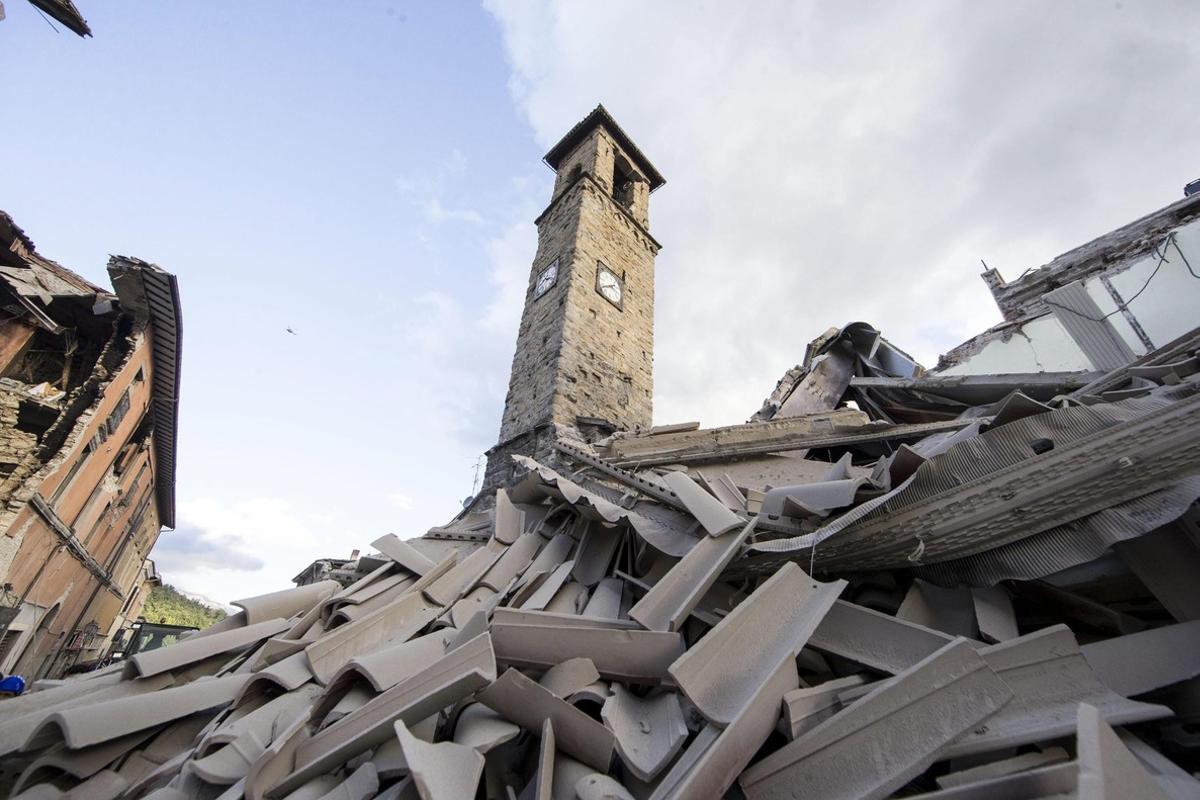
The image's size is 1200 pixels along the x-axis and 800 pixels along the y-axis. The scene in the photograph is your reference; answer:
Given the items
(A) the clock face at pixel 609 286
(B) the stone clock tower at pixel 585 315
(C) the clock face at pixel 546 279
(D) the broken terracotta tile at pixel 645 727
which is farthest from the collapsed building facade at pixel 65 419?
(D) the broken terracotta tile at pixel 645 727

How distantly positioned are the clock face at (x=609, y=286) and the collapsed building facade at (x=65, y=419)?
8.38 m

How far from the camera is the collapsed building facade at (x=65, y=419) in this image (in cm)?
737

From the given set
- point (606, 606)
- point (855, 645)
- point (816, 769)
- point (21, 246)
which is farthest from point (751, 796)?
point (21, 246)

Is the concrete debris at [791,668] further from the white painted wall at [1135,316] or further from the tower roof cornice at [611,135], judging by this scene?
the tower roof cornice at [611,135]

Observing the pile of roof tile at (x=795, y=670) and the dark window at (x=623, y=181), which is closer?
the pile of roof tile at (x=795, y=670)

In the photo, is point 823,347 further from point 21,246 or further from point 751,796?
point 21,246

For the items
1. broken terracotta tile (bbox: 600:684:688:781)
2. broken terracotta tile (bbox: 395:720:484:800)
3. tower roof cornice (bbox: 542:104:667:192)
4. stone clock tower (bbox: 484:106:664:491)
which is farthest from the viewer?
Result: tower roof cornice (bbox: 542:104:667:192)

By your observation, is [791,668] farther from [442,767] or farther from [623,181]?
[623,181]

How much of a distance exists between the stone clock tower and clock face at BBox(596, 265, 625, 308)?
0.09 ft

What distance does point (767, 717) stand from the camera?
1.12 metres

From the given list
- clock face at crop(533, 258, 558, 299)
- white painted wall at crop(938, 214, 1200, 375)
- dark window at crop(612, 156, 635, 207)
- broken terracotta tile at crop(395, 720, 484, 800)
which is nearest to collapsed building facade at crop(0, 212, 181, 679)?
clock face at crop(533, 258, 558, 299)

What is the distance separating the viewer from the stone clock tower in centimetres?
696

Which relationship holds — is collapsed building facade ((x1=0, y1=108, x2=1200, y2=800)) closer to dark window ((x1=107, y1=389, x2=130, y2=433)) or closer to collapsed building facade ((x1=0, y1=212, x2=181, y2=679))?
collapsed building facade ((x1=0, y1=212, x2=181, y2=679))

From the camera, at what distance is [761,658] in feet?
4.22
